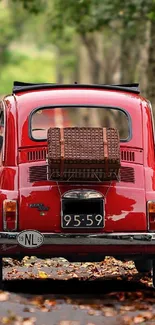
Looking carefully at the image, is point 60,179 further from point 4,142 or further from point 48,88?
point 48,88

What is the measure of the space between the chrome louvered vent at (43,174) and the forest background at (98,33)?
9.35 meters

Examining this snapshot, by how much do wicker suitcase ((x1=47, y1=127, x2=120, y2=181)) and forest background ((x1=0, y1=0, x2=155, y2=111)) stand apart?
9771mm

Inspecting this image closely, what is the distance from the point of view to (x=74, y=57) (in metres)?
52.9

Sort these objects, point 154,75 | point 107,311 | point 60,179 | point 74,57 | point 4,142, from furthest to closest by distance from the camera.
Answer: point 74,57 < point 154,75 < point 4,142 < point 60,179 < point 107,311

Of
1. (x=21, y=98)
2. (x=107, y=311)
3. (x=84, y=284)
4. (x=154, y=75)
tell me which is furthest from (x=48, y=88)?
(x=154, y=75)

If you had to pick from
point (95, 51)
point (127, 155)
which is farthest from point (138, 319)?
point (95, 51)

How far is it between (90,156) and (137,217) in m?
0.89

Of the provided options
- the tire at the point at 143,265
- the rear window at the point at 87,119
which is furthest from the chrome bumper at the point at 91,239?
the rear window at the point at 87,119

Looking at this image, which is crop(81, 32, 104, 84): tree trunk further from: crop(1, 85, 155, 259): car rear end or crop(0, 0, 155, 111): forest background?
crop(1, 85, 155, 259): car rear end

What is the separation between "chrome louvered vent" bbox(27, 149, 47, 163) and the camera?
937 cm

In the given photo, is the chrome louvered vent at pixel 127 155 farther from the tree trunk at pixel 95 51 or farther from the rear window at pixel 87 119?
the tree trunk at pixel 95 51

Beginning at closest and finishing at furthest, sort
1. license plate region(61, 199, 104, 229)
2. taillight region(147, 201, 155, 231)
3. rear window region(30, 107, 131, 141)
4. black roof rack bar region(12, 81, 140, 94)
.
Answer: license plate region(61, 199, 104, 229)
taillight region(147, 201, 155, 231)
rear window region(30, 107, 131, 141)
black roof rack bar region(12, 81, 140, 94)

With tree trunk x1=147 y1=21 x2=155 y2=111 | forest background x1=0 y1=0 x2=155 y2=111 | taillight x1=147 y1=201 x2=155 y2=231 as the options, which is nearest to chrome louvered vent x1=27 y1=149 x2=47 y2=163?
taillight x1=147 y1=201 x2=155 y2=231

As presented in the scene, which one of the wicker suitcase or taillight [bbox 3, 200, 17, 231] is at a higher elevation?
the wicker suitcase
